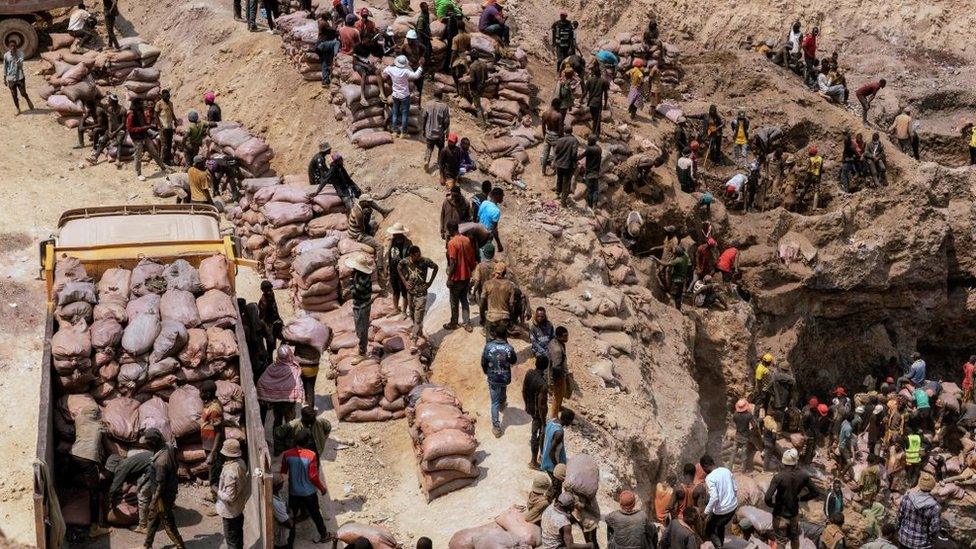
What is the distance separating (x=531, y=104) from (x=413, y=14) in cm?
288

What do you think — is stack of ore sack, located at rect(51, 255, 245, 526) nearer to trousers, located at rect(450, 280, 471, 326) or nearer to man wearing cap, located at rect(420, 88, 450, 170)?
trousers, located at rect(450, 280, 471, 326)

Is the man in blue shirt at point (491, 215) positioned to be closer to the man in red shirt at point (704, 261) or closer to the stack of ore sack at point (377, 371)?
the stack of ore sack at point (377, 371)

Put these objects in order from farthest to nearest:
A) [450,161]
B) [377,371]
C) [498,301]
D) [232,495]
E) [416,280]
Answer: [450,161] < [416,280] < [377,371] < [498,301] < [232,495]

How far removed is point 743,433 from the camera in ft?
62.1

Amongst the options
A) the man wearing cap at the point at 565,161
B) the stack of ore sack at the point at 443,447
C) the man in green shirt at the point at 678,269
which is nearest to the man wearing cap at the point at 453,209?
the man wearing cap at the point at 565,161

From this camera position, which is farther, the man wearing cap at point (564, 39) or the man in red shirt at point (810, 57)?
the man in red shirt at point (810, 57)

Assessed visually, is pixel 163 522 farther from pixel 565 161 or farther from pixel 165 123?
pixel 165 123

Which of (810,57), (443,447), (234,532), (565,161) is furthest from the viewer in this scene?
(810,57)

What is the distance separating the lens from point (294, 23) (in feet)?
66.7

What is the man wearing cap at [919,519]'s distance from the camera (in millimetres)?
13625

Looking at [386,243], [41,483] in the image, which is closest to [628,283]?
[386,243]

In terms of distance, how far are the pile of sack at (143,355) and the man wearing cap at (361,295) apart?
1639mm

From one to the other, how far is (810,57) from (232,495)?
19350mm

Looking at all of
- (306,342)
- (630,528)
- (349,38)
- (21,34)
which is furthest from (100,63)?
(630,528)
